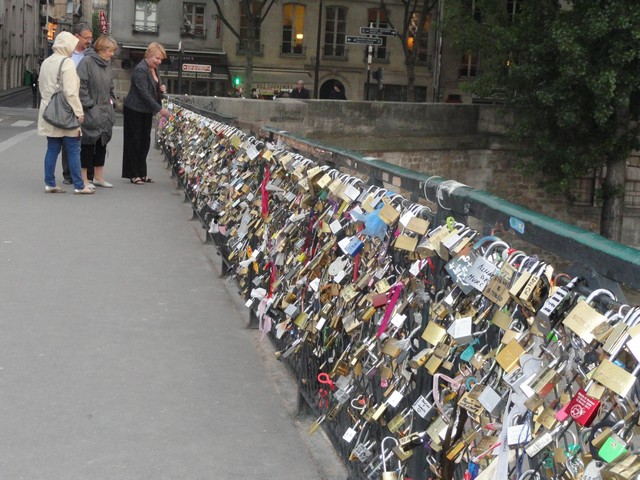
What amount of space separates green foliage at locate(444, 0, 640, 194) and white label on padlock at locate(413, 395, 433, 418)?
2073 centimetres

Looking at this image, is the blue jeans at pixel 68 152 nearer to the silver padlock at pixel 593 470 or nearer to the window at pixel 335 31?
the silver padlock at pixel 593 470

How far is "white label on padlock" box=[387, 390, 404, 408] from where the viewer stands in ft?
11.1

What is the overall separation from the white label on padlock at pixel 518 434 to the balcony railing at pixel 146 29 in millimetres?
51600

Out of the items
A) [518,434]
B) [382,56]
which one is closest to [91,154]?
[518,434]

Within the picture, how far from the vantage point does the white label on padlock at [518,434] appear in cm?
248

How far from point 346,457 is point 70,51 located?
27.4 ft

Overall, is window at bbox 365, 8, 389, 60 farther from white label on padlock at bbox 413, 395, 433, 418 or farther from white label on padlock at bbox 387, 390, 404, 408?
white label on padlock at bbox 413, 395, 433, 418

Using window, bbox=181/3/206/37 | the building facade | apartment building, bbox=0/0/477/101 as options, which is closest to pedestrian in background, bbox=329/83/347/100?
apartment building, bbox=0/0/477/101

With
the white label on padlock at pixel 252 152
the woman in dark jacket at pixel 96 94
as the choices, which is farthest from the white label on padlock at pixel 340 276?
the woman in dark jacket at pixel 96 94

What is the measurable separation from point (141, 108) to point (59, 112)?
2.11 metres

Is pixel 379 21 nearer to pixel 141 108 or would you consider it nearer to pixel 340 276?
pixel 141 108

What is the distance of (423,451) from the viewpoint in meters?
3.21

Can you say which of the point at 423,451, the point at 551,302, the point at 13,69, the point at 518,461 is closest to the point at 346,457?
the point at 423,451

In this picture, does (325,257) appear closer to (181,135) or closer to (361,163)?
(361,163)
